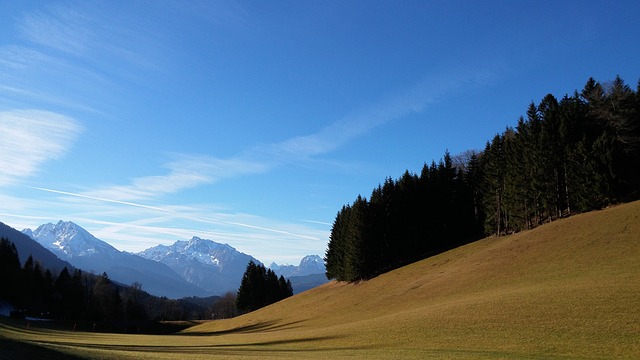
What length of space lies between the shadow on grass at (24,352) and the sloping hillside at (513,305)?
17204 mm

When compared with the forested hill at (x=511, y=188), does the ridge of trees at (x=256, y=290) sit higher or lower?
lower

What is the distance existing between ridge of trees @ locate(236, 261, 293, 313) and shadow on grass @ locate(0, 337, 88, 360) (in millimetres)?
107739

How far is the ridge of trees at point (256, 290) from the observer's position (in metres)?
127

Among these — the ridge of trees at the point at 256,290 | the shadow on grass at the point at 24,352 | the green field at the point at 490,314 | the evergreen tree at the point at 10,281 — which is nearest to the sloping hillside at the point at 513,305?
the green field at the point at 490,314

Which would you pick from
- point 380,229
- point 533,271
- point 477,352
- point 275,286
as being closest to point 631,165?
point 533,271

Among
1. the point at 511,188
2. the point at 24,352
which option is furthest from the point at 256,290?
the point at 24,352

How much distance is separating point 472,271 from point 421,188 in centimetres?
4659

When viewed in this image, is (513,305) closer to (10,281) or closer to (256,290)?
(256,290)

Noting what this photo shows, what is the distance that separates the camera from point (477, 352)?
23.8 metres

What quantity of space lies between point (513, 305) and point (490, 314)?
2491mm

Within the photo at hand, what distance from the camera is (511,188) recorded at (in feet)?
246

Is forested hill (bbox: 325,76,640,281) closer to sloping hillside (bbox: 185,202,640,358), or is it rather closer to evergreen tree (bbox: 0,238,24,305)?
sloping hillside (bbox: 185,202,640,358)

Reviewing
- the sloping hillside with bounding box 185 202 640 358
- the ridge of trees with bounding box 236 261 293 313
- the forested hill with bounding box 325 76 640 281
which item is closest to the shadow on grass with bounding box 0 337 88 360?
the sloping hillside with bounding box 185 202 640 358

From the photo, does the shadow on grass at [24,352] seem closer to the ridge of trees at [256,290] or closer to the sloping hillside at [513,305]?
the sloping hillside at [513,305]
